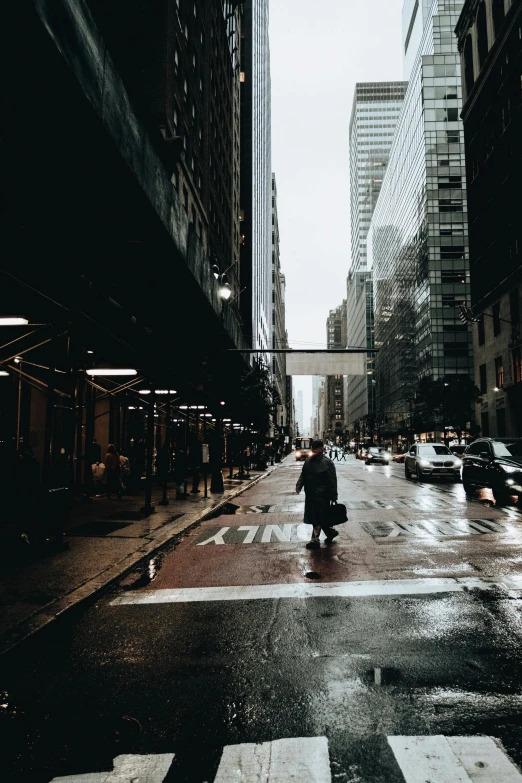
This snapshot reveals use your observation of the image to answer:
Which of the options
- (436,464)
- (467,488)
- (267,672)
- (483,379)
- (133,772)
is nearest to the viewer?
(133,772)

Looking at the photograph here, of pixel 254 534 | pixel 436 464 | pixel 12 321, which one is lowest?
pixel 254 534

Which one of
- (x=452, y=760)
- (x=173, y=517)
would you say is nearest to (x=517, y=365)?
(x=173, y=517)

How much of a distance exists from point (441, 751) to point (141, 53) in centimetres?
3353

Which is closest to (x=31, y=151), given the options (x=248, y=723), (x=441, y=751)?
(x=248, y=723)

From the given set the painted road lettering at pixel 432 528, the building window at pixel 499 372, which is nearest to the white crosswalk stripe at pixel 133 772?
the painted road lettering at pixel 432 528

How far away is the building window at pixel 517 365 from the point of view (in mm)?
42625

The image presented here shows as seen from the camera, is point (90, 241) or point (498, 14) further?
point (498, 14)

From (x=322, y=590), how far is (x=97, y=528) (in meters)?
6.71

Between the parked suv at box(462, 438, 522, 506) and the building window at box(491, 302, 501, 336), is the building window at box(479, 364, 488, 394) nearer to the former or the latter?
the building window at box(491, 302, 501, 336)

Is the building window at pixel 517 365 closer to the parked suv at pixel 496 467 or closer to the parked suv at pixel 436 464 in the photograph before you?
the parked suv at pixel 436 464

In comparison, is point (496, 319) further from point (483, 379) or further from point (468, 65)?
point (468, 65)

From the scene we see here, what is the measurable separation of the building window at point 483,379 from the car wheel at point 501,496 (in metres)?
35.4

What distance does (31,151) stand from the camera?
9.32 meters

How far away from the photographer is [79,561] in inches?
341
